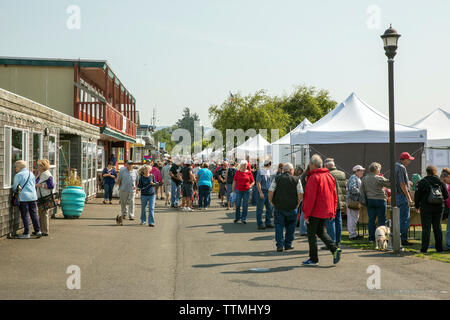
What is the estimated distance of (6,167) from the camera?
11.4 metres

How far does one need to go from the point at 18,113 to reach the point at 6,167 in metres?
1.32

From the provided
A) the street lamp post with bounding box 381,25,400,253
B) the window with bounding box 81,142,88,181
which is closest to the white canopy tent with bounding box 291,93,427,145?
the street lamp post with bounding box 381,25,400,253

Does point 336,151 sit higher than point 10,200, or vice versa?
point 336,151

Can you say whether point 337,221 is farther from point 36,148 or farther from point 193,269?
point 36,148

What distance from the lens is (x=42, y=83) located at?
26297 mm

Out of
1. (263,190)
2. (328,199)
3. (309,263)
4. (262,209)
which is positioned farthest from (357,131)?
(309,263)

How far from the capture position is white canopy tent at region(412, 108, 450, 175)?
69.9 feet

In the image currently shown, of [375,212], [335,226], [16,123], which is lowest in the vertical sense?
[335,226]

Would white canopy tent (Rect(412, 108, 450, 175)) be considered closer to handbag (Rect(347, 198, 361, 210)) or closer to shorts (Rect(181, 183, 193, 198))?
shorts (Rect(181, 183, 193, 198))

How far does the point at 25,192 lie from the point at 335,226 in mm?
6314

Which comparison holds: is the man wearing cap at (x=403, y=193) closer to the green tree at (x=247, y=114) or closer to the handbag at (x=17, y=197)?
the handbag at (x=17, y=197)

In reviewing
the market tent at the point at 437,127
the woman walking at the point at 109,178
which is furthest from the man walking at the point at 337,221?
the woman walking at the point at 109,178
